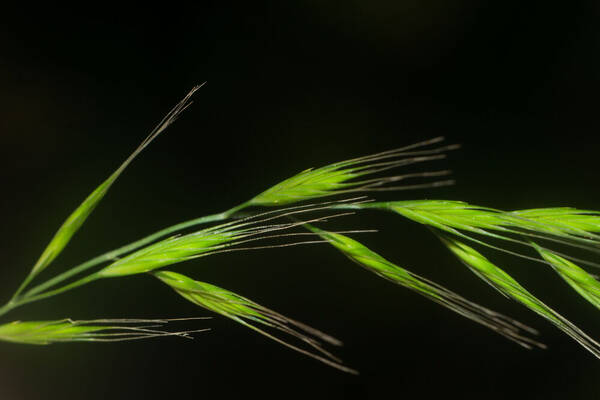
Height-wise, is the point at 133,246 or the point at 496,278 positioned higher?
the point at 133,246

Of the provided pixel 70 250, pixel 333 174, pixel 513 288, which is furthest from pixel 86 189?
pixel 513 288

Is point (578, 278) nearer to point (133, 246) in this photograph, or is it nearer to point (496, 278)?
point (496, 278)

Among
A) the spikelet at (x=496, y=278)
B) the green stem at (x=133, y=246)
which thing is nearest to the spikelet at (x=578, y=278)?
the spikelet at (x=496, y=278)

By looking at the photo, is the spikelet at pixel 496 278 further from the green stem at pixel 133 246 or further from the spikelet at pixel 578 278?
the green stem at pixel 133 246

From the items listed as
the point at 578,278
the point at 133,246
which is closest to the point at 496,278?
the point at 578,278

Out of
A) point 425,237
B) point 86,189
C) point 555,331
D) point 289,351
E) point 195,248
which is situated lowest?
point 555,331

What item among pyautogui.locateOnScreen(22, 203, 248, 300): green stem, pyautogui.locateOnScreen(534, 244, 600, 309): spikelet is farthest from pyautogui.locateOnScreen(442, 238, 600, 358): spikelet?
pyautogui.locateOnScreen(22, 203, 248, 300): green stem

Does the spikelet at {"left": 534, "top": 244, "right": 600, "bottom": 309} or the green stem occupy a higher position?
the green stem

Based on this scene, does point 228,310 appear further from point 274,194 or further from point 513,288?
point 513,288

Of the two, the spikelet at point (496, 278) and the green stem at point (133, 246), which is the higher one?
the green stem at point (133, 246)

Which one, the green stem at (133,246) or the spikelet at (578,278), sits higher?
the green stem at (133,246)

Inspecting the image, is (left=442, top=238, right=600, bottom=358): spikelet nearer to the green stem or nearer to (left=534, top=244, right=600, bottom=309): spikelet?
(left=534, top=244, right=600, bottom=309): spikelet
